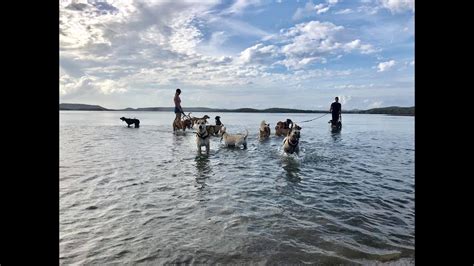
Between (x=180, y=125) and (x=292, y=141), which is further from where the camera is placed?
(x=180, y=125)

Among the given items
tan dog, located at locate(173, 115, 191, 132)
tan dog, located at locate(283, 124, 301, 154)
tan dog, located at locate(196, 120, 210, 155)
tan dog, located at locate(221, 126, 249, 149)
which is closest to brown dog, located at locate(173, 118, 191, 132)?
tan dog, located at locate(173, 115, 191, 132)

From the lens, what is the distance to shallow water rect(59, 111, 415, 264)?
3934 millimetres

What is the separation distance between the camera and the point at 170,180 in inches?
310

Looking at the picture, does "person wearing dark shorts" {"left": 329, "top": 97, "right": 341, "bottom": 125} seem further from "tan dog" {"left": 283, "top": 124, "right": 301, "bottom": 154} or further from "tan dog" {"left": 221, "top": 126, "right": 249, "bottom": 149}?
"tan dog" {"left": 283, "top": 124, "right": 301, "bottom": 154}

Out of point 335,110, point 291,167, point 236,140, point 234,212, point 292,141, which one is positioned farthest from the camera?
point 335,110

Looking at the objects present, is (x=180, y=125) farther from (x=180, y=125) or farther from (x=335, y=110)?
(x=335, y=110)

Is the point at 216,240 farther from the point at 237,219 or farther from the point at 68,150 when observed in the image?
the point at 68,150

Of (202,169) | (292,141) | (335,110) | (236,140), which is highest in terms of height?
(335,110)

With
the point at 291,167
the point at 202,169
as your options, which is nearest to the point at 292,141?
the point at 291,167

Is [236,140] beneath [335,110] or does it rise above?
beneath

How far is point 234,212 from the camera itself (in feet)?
17.9
